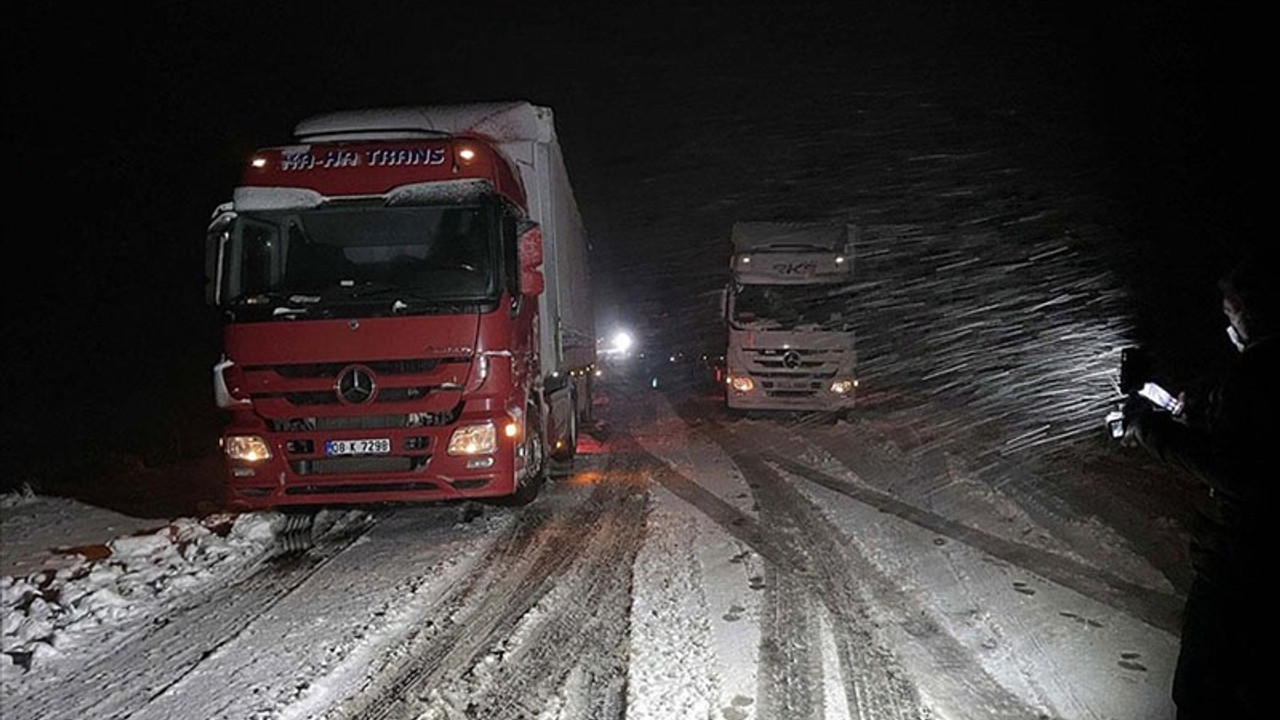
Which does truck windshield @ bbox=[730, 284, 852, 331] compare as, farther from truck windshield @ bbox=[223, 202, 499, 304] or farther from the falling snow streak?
truck windshield @ bbox=[223, 202, 499, 304]

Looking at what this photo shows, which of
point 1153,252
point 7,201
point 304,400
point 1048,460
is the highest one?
point 7,201

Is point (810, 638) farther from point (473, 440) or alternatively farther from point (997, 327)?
point (997, 327)

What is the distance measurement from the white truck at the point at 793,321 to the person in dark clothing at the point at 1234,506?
1274 centimetres

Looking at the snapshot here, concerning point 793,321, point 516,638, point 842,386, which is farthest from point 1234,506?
point 793,321

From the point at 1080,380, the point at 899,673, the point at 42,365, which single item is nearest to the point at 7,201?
the point at 42,365

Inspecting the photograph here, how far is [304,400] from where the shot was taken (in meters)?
7.32

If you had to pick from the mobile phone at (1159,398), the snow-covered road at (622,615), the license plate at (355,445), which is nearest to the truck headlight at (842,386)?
the snow-covered road at (622,615)

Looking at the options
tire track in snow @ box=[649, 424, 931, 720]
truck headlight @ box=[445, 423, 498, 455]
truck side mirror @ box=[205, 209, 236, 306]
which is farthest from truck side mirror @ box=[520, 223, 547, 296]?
tire track in snow @ box=[649, 424, 931, 720]

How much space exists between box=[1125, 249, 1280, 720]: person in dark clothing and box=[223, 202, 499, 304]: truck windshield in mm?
5602

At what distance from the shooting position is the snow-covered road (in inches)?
170

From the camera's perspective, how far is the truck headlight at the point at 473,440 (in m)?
7.42

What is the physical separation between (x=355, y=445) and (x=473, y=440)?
37.2 inches

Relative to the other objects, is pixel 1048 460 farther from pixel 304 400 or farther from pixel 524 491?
pixel 304 400

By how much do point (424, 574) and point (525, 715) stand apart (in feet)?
8.64
